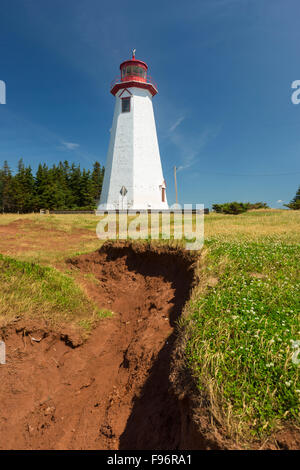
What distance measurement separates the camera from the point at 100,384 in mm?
5922

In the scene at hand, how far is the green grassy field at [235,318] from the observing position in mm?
2916

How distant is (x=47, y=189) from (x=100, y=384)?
5749 centimetres

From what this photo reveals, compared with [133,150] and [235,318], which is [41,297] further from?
[133,150]

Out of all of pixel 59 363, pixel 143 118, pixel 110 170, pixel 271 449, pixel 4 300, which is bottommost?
pixel 59 363

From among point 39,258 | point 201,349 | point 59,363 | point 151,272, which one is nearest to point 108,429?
point 59,363

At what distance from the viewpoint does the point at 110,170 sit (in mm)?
32156

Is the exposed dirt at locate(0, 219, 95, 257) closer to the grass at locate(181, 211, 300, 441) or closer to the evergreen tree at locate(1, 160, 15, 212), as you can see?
the grass at locate(181, 211, 300, 441)

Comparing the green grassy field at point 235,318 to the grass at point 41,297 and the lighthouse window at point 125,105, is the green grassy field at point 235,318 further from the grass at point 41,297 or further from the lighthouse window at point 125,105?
the lighthouse window at point 125,105

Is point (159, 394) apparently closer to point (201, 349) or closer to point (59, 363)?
point (201, 349)

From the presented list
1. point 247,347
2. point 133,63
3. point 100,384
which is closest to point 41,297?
point 100,384

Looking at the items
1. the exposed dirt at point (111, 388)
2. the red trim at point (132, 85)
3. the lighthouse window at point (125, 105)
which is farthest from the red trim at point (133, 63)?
the exposed dirt at point (111, 388)

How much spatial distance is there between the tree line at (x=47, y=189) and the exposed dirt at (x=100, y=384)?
47.3 meters

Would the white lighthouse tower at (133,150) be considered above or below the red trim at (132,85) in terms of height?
below
